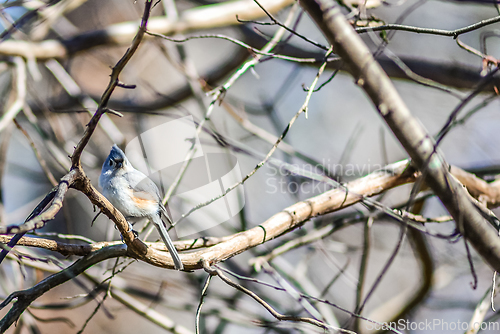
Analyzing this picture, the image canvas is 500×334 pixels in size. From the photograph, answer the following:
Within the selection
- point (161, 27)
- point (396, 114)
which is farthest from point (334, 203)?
point (161, 27)

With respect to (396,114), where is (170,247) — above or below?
below

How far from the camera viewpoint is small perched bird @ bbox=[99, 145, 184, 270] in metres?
1.93

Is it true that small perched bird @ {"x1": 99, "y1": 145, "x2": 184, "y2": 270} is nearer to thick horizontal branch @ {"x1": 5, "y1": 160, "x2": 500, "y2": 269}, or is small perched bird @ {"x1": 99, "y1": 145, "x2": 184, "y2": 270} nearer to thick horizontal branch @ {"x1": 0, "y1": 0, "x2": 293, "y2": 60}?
thick horizontal branch @ {"x1": 5, "y1": 160, "x2": 500, "y2": 269}

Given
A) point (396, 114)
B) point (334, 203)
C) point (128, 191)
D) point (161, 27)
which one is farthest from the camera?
point (161, 27)

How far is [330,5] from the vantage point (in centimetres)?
142

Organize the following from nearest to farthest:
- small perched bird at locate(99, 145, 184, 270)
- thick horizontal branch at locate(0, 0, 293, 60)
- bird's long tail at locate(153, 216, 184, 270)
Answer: bird's long tail at locate(153, 216, 184, 270)
small perched bird at locate(99, 145, 184, 270)
thick horizontal branch at locate(0, 0, 293, 60)

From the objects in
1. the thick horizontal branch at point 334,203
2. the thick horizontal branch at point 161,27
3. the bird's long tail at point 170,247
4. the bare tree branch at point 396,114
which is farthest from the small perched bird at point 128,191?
the thick horizontal branch at point 161,27

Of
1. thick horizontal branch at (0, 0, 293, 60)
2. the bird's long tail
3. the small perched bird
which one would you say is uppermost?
thick horizontal branch at (0, 0, 293, 60)

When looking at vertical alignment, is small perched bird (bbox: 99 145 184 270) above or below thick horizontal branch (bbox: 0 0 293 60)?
below

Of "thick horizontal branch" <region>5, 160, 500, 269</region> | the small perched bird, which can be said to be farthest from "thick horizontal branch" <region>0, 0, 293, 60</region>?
"thick horizontal branch" <region>5, 160, 500, 269</region>

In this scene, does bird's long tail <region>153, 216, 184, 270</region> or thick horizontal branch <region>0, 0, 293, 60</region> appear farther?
thick horizontal branch <region>0, 0, 293, 60</region>

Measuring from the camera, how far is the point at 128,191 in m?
1.95

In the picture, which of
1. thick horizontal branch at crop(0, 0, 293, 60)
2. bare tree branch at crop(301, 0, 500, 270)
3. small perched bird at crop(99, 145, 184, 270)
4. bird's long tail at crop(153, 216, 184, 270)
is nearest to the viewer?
bare tree branch at crop(301, 0, 500, 270)

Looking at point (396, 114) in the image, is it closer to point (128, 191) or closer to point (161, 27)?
point (128, 191)
